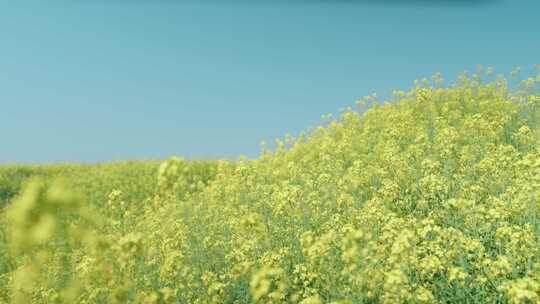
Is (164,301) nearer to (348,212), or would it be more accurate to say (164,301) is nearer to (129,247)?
(129,247)

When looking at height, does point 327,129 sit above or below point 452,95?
below

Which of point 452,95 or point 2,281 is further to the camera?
point 452,95

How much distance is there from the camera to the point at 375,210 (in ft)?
23.8

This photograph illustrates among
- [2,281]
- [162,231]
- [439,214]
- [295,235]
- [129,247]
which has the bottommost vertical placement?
[2,281]

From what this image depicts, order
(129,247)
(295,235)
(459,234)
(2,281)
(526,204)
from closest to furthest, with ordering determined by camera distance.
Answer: (129,247) → (459,234) → (526,204) → (295,235) → (2,281)

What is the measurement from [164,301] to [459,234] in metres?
2.90

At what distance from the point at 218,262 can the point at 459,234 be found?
372cm

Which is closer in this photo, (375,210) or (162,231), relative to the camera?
(375,210)

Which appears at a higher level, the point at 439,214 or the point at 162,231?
the point at 439,214

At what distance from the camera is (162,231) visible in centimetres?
1048

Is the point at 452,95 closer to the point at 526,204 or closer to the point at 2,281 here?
the point at 526,204

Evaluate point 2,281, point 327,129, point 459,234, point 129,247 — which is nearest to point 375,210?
point 459,234

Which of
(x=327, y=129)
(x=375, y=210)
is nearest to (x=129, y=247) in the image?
(x=375, y=210)

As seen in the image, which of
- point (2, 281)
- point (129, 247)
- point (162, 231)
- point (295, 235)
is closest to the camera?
point (129, 247)
